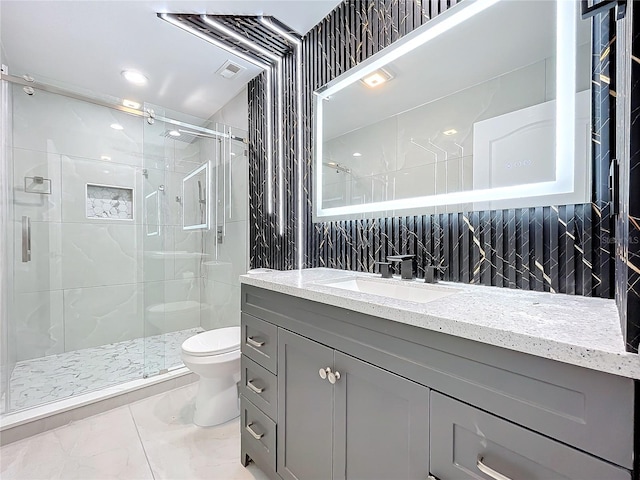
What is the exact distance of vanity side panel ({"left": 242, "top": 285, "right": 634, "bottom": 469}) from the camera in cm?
47

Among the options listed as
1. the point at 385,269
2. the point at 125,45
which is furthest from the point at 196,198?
the point at 385,269

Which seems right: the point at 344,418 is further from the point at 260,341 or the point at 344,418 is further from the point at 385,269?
the point at 385,269

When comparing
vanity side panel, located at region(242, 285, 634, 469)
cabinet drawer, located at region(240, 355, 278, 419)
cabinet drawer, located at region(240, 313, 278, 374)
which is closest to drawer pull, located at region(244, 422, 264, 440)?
cabinet drawer, located at region(240, 355, 278, 419)

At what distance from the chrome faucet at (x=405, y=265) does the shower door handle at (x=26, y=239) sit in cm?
272

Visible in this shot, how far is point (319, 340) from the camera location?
101 cm

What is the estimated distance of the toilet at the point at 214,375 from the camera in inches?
65.3

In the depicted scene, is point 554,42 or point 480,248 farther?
point 480,248

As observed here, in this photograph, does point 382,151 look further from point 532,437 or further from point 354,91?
point 532,437

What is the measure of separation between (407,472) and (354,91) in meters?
1.67

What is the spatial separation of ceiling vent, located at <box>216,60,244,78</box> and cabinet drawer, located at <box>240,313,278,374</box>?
1.88 metres

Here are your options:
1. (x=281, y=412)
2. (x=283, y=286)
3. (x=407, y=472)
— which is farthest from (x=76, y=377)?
(x=407, y=472)

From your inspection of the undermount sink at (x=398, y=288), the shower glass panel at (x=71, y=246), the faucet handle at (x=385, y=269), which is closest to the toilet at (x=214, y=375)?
the shower glass panel at (x=71, y=246)

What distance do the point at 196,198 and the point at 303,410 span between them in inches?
77.4

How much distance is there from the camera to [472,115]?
1169mm
